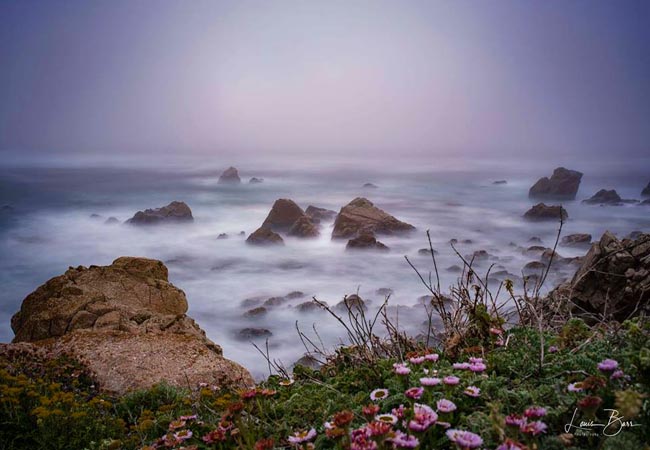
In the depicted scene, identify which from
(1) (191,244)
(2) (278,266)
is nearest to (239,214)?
(1) (191,244)

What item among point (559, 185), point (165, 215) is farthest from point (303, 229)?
point (559, 185)

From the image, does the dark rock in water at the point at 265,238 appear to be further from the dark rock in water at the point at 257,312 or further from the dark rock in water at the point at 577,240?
the dark rock in water at the point at 577,240

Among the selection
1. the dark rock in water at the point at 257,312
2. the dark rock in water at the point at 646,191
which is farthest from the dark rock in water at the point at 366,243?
the dark rock in water at the point at 646,191

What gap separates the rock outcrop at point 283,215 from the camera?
64.1ft

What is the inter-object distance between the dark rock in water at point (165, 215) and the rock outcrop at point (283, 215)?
3921 millimetres

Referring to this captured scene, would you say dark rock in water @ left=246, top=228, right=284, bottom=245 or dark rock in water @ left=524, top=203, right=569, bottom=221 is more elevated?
dark rock in water @ left=524, top=203, right=569, bottom=221

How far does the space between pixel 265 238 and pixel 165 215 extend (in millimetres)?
5535

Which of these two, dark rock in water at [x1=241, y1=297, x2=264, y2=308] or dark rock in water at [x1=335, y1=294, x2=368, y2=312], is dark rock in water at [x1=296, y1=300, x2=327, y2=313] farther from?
dark rock in water at [x1=241, y1=297, x2=264, y2=308]

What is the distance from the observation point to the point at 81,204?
27.9 m

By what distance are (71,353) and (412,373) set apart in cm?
353

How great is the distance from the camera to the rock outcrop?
1953 cm

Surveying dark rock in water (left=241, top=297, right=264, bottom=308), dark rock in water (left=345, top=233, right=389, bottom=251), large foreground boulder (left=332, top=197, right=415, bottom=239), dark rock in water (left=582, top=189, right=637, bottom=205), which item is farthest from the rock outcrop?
dark rock in water (left=582, top=189, right=637, bottom=205)

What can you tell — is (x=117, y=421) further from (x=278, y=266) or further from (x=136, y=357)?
(x=278, y=266)

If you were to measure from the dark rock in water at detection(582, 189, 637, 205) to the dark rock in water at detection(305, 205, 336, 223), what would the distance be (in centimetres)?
1207
